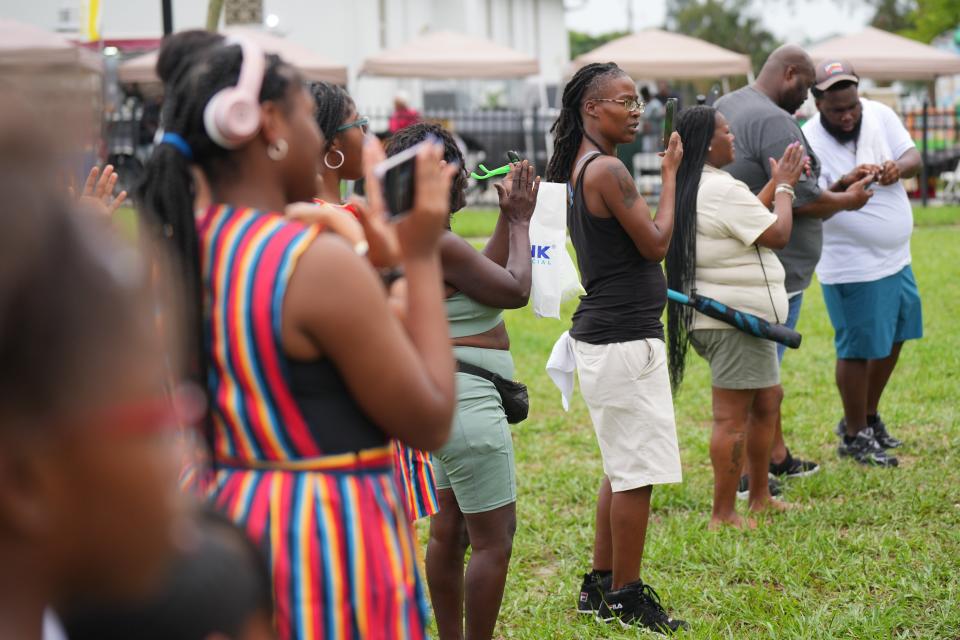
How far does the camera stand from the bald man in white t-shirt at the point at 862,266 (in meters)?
6.09

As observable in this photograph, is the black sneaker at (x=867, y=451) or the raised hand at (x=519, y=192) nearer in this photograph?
the raised hand at (x=519, y=192)

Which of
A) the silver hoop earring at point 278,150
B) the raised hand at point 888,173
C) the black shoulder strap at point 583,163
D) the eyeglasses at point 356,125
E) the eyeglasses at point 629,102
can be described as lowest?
the raised hand at point 888,173

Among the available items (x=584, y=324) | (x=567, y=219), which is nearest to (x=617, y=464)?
(x=584, y=324)

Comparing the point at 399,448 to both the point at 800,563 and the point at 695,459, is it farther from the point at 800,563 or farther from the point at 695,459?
the point at 695,459

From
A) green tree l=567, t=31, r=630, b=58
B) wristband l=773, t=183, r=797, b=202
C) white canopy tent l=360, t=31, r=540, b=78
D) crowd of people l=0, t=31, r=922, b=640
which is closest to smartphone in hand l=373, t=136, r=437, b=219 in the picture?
crowd of people l=0, t=31, r=922, b=640

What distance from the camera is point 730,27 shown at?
5422 cm

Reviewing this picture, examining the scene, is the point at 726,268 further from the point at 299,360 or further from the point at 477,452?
the point at 299,360

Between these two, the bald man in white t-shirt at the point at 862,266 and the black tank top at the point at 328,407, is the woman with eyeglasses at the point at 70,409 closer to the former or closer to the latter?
the black tank top at the point at 328,407

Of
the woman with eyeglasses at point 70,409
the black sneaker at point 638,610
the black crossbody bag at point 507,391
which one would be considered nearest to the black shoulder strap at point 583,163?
the black crossbody bag at point 507,391

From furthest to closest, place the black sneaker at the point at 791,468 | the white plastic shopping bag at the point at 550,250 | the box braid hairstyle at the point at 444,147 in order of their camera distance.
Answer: the black sneaker at the point at 791,468, the white plastic shopping bag at the point at 550,250, the box braid hairstyle at the point at 444,147

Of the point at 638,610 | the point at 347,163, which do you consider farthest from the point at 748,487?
the point at 347,163

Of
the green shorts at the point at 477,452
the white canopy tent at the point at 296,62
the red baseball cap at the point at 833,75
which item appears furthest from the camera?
the white canopy tent at the point at 296,62

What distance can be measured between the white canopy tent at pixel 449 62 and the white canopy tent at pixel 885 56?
547 cm

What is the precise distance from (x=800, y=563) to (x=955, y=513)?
3.36 ft
